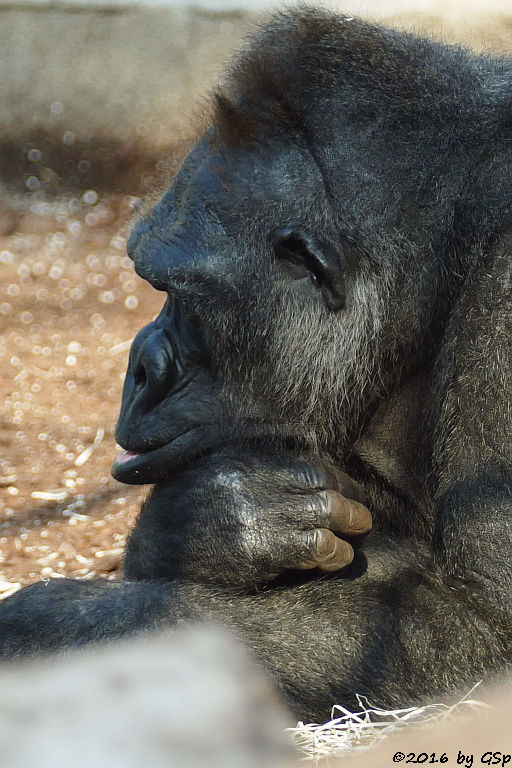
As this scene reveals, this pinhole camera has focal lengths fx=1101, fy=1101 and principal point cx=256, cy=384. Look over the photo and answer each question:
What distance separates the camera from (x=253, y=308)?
133 inches

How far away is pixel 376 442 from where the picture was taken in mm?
3596

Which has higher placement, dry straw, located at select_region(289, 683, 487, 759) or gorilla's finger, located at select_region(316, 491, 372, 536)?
gorilla's finger, located at select_region(316, 491, 372, 536)

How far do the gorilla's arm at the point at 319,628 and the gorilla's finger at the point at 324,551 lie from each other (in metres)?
0.12

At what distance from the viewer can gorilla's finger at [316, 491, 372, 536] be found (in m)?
3.32

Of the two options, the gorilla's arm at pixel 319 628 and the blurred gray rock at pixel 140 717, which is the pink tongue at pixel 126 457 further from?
the blurred gray rock at pixel 140 717

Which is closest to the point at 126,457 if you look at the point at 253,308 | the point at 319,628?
the point at 253,308

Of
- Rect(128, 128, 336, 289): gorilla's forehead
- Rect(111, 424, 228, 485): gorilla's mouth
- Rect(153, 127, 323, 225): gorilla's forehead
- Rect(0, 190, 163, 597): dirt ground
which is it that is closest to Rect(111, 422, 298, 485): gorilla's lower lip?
Rect(111, 424, 228, 485): gorilla's mouth

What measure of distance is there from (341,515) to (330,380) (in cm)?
42

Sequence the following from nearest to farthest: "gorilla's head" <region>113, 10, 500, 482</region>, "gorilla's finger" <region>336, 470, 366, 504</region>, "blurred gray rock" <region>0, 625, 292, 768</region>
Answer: "blurred gray rock" <region>0, 625, 292, 768</region>
"gorilla's head" <region>113, 10, 500, 482</region>
"gorilla's finger" <region>336, 470, 366, 504</region>

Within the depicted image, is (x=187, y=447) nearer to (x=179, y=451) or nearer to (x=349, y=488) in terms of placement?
(x=179, y=451)

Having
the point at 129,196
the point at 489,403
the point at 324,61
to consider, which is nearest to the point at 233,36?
the point at 129,196

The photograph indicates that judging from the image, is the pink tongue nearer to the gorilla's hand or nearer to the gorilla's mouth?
the gorilla's mouth

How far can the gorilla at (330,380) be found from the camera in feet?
10.2

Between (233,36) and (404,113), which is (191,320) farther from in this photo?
(233,36)
